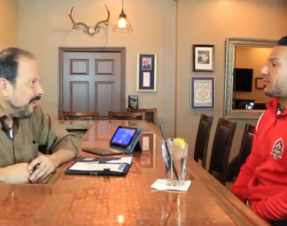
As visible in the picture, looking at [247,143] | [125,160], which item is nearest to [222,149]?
[247,143]

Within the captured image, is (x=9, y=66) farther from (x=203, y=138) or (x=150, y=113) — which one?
(x=150, y=113)

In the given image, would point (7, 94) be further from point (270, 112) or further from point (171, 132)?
point (171, 132)

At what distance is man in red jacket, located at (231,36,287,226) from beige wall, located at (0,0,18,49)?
13.2ft

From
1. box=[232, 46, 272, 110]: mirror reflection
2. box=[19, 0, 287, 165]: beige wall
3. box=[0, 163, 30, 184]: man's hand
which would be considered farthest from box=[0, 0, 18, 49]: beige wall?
box=[0, 163, 30, 184]: man's hand

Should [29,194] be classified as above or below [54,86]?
below

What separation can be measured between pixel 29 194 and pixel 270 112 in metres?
1.28

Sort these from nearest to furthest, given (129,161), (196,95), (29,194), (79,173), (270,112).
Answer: (29,194) → (79,173) → (129,161) → (270,112) → (196,95)

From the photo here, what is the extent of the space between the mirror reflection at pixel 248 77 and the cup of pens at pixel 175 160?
4175mm

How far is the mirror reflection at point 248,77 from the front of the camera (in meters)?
5.20

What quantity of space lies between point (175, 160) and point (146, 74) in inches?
165

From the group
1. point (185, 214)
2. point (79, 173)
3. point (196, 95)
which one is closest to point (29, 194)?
point (79, 173)

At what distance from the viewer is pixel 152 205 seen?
100cm

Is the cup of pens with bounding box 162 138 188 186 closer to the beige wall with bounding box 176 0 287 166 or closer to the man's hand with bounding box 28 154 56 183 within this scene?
the man's hand with bounding box 28 154 56 183

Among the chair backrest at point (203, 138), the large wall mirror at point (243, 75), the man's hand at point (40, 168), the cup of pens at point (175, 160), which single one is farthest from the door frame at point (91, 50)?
the cup of pens at point (175, 160)
